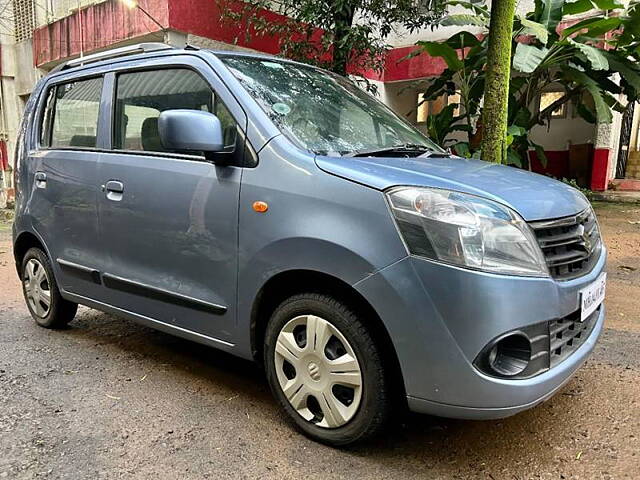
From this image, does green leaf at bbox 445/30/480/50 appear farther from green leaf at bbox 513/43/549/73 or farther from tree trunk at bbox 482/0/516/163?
tree trunk at bbox 482/0/516/163

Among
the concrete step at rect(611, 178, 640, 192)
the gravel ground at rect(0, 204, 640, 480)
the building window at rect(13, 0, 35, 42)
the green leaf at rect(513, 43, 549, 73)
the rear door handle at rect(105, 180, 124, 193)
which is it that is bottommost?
the gravel ground at rect(0, 204, 640, 480)

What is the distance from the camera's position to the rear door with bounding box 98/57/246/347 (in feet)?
8.67

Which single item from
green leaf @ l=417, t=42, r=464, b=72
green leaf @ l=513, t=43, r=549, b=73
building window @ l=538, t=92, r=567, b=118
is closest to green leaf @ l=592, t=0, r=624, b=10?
green leaf @ l=513, t=43, r=549, b=73

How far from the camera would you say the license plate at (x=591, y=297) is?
2271 millimetres

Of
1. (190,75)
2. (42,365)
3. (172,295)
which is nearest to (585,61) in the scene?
(190,75)

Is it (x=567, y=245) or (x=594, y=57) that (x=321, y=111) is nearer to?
(x=567, y=245)

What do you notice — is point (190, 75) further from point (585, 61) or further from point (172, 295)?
point (585, 61)

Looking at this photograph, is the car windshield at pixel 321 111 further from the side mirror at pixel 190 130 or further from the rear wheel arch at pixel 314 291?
the rear wheel arch at pixel 314 291

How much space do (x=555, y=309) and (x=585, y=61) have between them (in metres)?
7.08

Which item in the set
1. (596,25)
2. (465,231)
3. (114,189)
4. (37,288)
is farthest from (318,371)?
(596,25)

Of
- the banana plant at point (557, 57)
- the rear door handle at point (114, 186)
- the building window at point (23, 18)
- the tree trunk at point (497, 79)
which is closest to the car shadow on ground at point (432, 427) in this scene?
the rear door handle at point (114, 186)

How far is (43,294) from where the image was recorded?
4.06 m

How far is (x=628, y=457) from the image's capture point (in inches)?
91.9

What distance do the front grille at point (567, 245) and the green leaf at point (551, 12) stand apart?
653 cm
